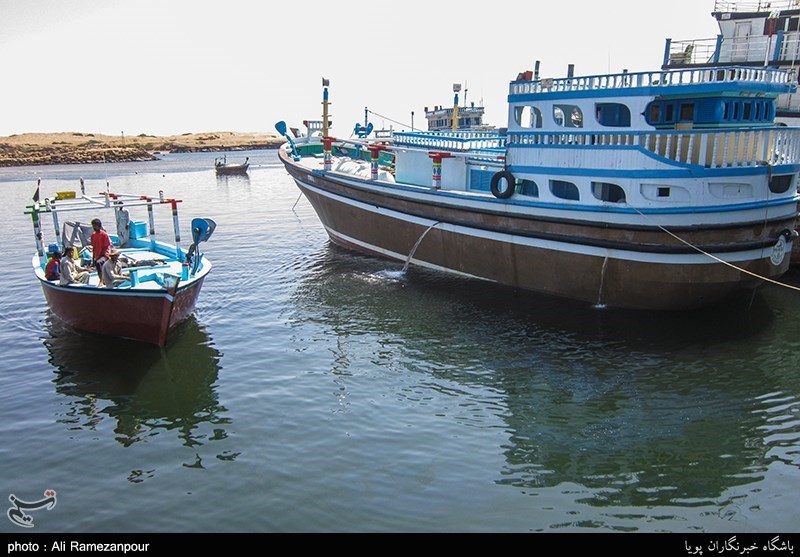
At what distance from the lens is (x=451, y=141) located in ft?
79.5

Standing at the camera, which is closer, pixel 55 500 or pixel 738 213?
pixel 55 500

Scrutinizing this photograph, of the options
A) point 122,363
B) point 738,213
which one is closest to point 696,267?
point 738,213

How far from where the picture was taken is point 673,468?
34.2 ft

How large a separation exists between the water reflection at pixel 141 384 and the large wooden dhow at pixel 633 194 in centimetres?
948

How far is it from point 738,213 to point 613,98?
15.2 ft

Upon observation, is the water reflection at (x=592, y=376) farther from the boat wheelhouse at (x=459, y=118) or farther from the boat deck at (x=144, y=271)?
the boat wheelhouse at (x=459, y=118)

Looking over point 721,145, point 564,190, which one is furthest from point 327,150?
point 721,145

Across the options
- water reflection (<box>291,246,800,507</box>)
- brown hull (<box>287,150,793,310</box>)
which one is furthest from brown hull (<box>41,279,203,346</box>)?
brown hull (<box>287,150,793,310</box>)

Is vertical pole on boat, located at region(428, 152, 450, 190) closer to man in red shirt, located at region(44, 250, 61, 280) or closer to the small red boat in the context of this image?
the small red boat

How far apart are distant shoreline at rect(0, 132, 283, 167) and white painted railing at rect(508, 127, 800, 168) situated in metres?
Result: 65.3

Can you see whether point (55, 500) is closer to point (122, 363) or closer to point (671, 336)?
point (122, 363)

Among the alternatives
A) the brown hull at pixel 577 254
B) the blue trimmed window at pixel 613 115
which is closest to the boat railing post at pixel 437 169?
the brown hull at pixel 577 254

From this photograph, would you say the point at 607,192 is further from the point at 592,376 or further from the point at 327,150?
the point at 327,150

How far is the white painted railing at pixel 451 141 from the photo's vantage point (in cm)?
2392
